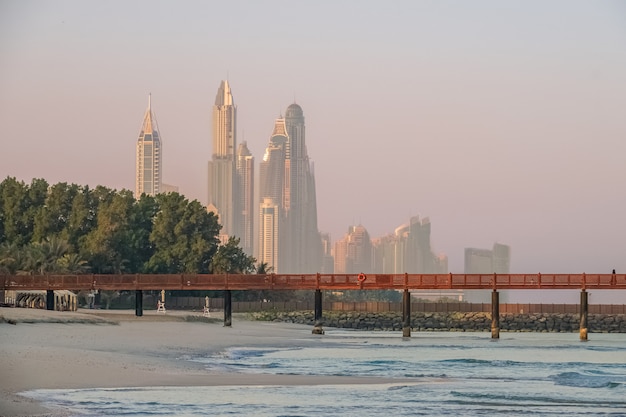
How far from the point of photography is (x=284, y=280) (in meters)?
80.9

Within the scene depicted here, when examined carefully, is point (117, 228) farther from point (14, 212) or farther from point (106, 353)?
point (106, 353)

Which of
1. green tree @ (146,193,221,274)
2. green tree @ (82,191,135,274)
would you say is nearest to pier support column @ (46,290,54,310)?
green tree @ (82,191,135,274)

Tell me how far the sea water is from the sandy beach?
4.13 feet

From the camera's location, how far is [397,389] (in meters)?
38.4

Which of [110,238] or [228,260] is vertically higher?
[110,238]

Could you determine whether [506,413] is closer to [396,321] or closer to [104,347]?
[104,347]

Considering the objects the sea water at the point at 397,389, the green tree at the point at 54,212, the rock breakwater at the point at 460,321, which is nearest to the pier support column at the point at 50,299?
the rock breakwater at the point at 460,321

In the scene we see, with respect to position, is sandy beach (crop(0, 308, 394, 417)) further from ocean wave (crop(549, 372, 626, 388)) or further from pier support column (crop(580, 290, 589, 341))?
pier support column (crop(580, 290, 589, 341))

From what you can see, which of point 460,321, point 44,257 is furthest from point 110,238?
point 460,321

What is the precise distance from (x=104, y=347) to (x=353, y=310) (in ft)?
181

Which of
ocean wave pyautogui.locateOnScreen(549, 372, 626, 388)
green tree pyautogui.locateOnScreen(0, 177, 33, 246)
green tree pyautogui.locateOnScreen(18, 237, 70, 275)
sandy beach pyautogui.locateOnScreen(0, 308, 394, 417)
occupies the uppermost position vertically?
green tree pyautogui.locateOnScreen(0, 177, 33, 246)

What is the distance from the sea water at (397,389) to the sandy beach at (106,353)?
126cm

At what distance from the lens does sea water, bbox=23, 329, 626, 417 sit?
32.5 meters

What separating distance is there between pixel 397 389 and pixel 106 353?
43.5 ft
